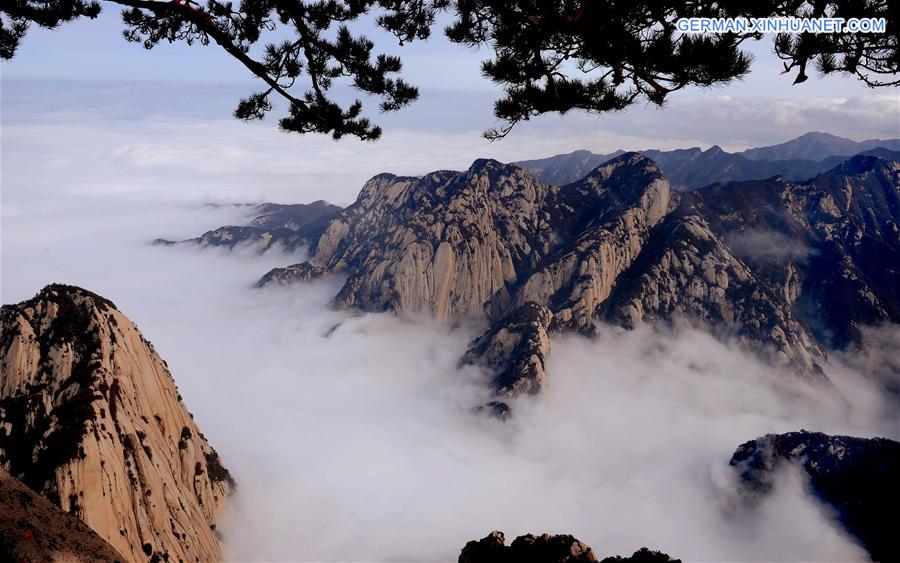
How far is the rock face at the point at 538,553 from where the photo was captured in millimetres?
22281

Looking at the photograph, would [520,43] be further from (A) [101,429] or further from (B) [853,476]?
(B) [853,476]

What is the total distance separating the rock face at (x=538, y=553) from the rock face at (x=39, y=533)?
1497 centimetres

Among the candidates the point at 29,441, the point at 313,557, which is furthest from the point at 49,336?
the point at 313,557

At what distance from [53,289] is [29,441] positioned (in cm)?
2901

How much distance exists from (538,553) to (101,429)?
180 feet

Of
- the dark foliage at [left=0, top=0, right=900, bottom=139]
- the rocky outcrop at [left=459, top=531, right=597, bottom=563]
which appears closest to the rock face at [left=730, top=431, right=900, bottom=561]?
the rocky outcrop at [left=459, top=531, right=597, bottom=563]

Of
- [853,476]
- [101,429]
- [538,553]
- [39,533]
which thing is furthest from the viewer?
[853,476]

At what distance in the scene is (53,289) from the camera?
7150 centimetres

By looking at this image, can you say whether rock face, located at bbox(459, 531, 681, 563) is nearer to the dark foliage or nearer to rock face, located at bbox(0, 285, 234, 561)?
the dark foliage

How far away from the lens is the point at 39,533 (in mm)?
12172

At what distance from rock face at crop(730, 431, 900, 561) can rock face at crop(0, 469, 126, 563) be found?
599ft

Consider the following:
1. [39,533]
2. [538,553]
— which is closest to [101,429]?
[39,533]

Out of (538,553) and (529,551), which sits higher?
(538,553)

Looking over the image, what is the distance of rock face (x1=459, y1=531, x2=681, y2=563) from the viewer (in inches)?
877
